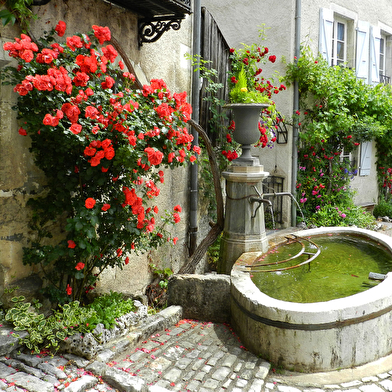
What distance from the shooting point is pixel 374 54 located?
8789mm

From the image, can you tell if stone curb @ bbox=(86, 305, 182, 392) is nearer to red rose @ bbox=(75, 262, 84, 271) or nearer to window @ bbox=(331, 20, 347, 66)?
red rose @ bbox=(75, 262, 84, 271)

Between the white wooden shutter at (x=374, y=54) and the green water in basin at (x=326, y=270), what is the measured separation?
465 cm

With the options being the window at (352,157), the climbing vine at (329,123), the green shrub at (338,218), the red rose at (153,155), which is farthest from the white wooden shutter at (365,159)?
the red rose at (153,155)

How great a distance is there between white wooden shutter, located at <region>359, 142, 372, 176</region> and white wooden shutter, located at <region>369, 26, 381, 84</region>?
132 centimetres

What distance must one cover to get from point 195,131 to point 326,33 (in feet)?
13.4

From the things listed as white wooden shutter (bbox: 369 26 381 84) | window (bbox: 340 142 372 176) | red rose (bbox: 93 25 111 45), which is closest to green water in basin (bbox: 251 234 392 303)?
red rose (bbox: 93 25 111 45)

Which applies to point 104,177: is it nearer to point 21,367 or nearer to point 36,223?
point 36,223

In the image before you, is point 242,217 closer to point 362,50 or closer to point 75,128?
point 75,128

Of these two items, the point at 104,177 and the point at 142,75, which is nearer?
the point at 104,177

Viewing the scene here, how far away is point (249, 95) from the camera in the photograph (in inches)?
211

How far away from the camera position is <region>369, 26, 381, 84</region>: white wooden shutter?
8.73 m

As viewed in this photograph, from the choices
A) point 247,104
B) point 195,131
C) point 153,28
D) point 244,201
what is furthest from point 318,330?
point 153,28

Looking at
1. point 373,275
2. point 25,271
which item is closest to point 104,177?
point 25,271

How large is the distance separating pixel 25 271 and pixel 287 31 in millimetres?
5778
